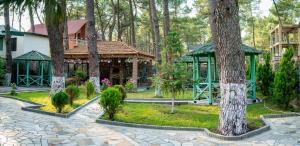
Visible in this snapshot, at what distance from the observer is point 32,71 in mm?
25281

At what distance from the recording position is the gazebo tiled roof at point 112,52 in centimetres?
2155

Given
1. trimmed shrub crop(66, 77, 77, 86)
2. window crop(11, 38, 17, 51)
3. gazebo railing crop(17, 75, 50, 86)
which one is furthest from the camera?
window crop(11, 38, 17, 51)

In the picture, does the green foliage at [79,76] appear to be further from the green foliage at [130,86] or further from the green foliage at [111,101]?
the green foliage at [111,101]

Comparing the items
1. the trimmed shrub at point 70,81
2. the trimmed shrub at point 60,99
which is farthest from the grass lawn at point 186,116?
the trimmed shrub at point 70,81

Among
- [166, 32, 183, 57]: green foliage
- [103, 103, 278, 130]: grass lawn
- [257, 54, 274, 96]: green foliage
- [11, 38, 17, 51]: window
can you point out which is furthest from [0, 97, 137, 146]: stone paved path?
[11, 38, 17, 51]: window

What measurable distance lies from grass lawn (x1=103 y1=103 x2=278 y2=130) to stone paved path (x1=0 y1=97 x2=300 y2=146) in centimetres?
65

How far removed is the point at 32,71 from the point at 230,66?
20.8 meters

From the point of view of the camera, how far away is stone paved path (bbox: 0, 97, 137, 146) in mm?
6841

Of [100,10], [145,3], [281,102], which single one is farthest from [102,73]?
[281,102]

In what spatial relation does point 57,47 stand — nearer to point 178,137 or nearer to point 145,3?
point 178,137

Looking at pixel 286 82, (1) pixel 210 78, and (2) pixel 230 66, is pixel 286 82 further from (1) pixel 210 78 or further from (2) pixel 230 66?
(2) pixel 230 66

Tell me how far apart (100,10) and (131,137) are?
30.1m

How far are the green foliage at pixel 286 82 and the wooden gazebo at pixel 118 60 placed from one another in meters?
10.6

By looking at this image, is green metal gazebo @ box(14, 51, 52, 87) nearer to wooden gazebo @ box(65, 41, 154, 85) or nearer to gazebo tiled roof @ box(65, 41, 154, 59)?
wooden gazebo @ box(65, 41, 154, 85)
